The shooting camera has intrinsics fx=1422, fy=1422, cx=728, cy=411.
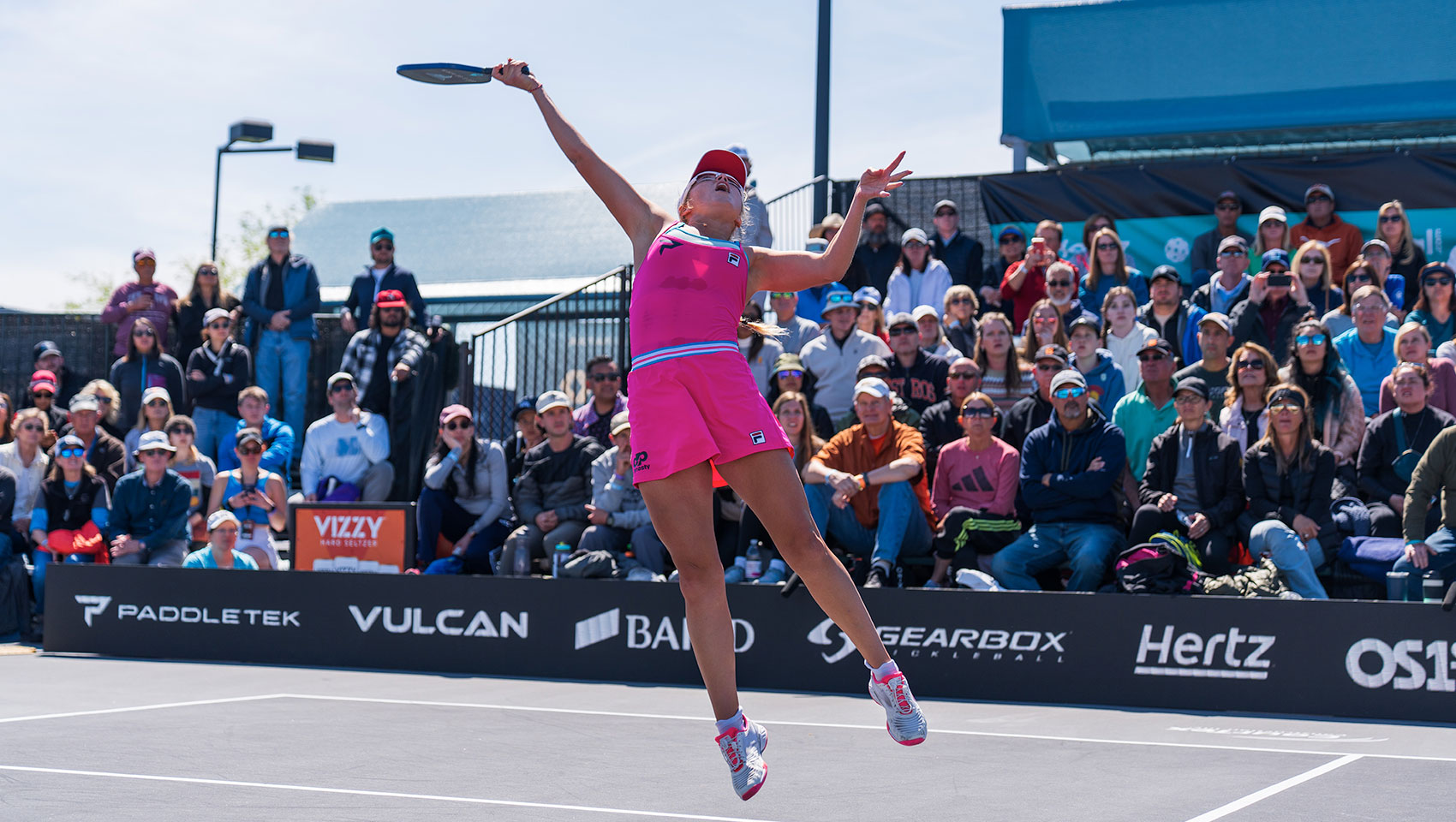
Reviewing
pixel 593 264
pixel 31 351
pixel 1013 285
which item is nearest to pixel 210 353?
pixel 31 351

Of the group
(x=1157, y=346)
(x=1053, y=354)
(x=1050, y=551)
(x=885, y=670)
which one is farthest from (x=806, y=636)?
(x=885, y=670)

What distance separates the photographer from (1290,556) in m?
8.95

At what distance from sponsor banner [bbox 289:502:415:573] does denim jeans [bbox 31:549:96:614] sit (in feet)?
7.12

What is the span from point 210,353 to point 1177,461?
9.02 meters

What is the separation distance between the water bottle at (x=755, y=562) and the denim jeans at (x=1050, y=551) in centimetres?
171

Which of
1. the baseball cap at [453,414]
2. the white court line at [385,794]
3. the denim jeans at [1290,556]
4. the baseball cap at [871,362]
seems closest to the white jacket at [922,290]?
the baseball cap at [871,362]

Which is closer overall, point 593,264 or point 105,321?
point 105,321

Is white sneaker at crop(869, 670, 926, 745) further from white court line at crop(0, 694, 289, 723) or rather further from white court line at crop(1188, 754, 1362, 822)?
white court line at crop(0, 694, 289, 723)

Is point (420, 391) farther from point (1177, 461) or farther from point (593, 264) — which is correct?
point (593, 264)

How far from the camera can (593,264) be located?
25.9 m

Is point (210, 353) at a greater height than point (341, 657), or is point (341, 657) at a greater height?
point (210, 353)

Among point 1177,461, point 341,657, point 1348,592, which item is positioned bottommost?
point 341,657

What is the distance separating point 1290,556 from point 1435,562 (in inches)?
33.1

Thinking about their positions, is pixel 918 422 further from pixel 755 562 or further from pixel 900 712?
pixel 900 712
